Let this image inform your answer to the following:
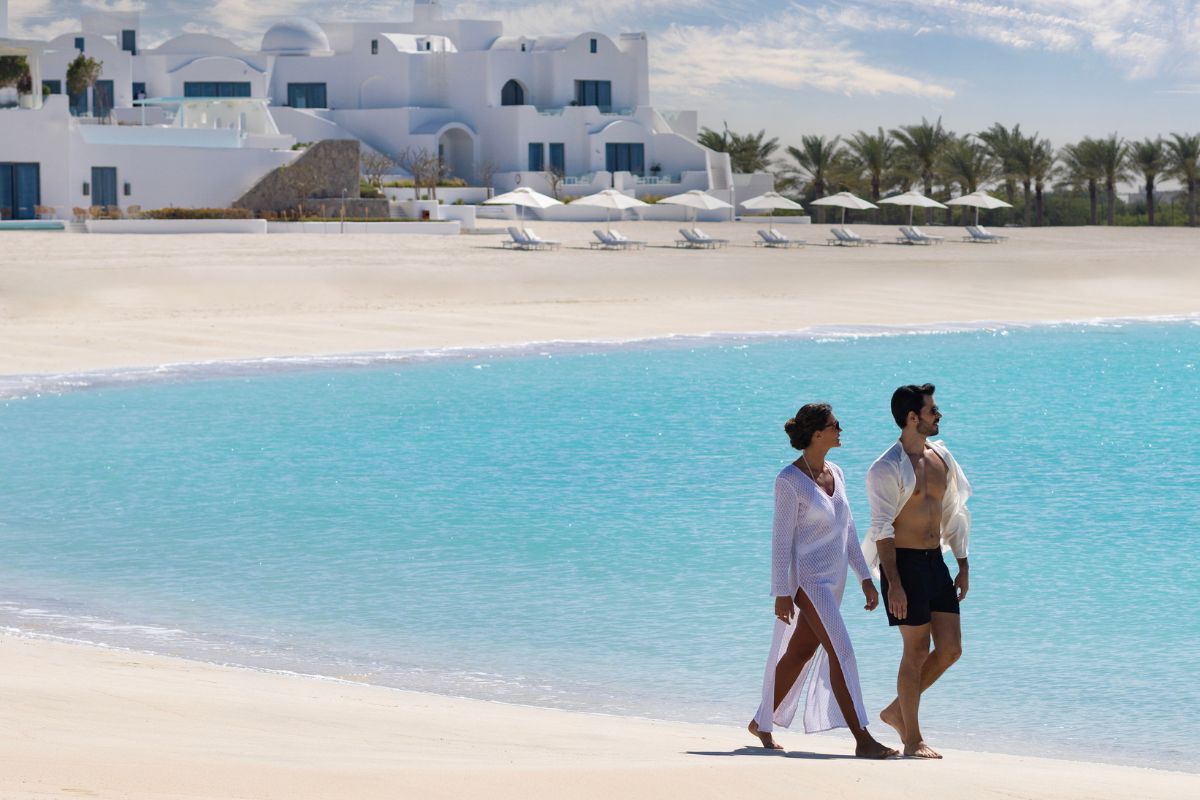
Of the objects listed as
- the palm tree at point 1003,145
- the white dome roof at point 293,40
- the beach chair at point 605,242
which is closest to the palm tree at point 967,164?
the palm tree at point 1003,145

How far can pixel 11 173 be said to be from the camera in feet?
147

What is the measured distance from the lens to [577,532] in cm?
1271

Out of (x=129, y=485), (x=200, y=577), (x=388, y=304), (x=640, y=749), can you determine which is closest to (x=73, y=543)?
(x=200, y=577)

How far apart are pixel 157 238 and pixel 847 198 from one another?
22.7 meters

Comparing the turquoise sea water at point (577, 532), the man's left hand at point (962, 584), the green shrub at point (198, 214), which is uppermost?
the green shrub at point (198, 214)

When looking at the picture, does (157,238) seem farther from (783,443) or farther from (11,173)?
(783,443)

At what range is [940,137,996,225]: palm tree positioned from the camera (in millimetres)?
59719

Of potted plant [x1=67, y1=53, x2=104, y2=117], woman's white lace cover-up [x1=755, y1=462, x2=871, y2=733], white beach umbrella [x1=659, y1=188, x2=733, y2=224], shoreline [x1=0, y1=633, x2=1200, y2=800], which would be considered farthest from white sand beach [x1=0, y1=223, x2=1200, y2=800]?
potted plant [x1=67, y1=53, x2=104, y2=117]

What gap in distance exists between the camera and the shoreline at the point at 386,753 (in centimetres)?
518

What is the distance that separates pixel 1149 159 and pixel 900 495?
57.1 meters

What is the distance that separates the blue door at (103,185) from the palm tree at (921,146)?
29.6 m

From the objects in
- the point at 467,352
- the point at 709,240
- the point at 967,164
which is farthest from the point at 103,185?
the point at 967,164

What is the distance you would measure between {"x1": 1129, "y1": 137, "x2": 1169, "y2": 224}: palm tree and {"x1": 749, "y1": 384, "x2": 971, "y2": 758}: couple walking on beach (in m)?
56.8

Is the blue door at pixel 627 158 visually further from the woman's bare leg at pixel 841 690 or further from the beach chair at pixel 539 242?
the woman's bare leg at pixel 841 690
